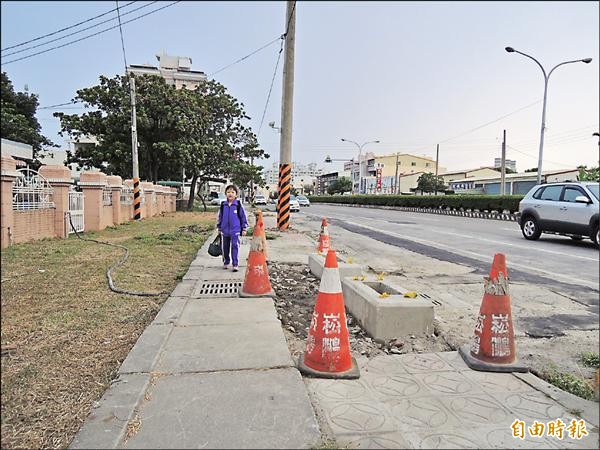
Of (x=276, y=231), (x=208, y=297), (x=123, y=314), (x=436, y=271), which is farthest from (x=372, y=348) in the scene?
(x=276, y=231)

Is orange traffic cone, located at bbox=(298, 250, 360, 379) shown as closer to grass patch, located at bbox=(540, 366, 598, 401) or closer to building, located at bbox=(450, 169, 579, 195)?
grass patch, located at bbox=(540, 366, 598, 401)

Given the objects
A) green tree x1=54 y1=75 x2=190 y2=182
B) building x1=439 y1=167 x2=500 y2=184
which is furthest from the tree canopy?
building x1=439 y1=167 x2=500 y2=184

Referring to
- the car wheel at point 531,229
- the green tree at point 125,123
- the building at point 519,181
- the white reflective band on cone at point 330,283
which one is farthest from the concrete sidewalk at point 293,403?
the building at point 519,181

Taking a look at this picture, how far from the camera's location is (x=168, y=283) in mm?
5820

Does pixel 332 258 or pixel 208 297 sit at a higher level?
pixel 332 258

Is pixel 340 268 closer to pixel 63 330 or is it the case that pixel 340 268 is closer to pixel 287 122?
pixel 63 330

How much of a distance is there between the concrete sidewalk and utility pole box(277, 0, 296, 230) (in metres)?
10.7

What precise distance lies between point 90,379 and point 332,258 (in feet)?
6.16

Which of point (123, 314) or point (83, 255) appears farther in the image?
point (83, 255)

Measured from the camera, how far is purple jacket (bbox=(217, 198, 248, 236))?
21.6 ft

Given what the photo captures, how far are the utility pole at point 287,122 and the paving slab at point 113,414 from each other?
37.8ft

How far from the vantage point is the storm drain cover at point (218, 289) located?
507 cm

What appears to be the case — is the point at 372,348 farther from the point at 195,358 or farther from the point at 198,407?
the point at 198,407

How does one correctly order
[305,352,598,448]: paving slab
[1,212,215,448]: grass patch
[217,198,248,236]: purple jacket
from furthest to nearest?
[217,198,248,236]: purple jacket < [1,212,215,448]: grass patch < [305,352,598,448]: paving slab
